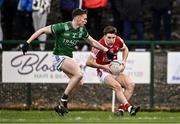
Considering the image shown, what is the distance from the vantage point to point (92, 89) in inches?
900

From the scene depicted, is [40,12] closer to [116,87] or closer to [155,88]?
[155,88]

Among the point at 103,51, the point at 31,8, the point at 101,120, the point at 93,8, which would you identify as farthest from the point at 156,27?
the point at 101,120

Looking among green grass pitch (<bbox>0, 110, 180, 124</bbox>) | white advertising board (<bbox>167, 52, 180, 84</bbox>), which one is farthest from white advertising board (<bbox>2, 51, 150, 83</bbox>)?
green grass pitch (<bbox>0, 110, 180, 124</bbox>)

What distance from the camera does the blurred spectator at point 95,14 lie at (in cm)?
2364

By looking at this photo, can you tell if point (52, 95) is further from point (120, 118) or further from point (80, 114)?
point (120, 118)

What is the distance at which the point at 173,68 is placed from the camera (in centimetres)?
2239

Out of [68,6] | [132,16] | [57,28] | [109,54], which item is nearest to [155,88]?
[132,16]

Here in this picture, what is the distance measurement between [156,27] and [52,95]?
139 inches

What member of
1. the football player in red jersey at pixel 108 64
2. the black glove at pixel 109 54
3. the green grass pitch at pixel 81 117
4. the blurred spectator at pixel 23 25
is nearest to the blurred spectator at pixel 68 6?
the blurred spectator at pixel 23 25

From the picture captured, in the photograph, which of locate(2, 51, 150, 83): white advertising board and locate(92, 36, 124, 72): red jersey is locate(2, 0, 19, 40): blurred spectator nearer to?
locate(2, 51, 150, 83): white advertising board

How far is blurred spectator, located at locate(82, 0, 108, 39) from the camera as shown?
23641mm

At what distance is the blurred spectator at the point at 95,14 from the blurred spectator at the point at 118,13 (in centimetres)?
25

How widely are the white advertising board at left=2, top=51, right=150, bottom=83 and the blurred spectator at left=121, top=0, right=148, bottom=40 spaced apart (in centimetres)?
158

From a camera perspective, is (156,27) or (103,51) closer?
(103,51)
